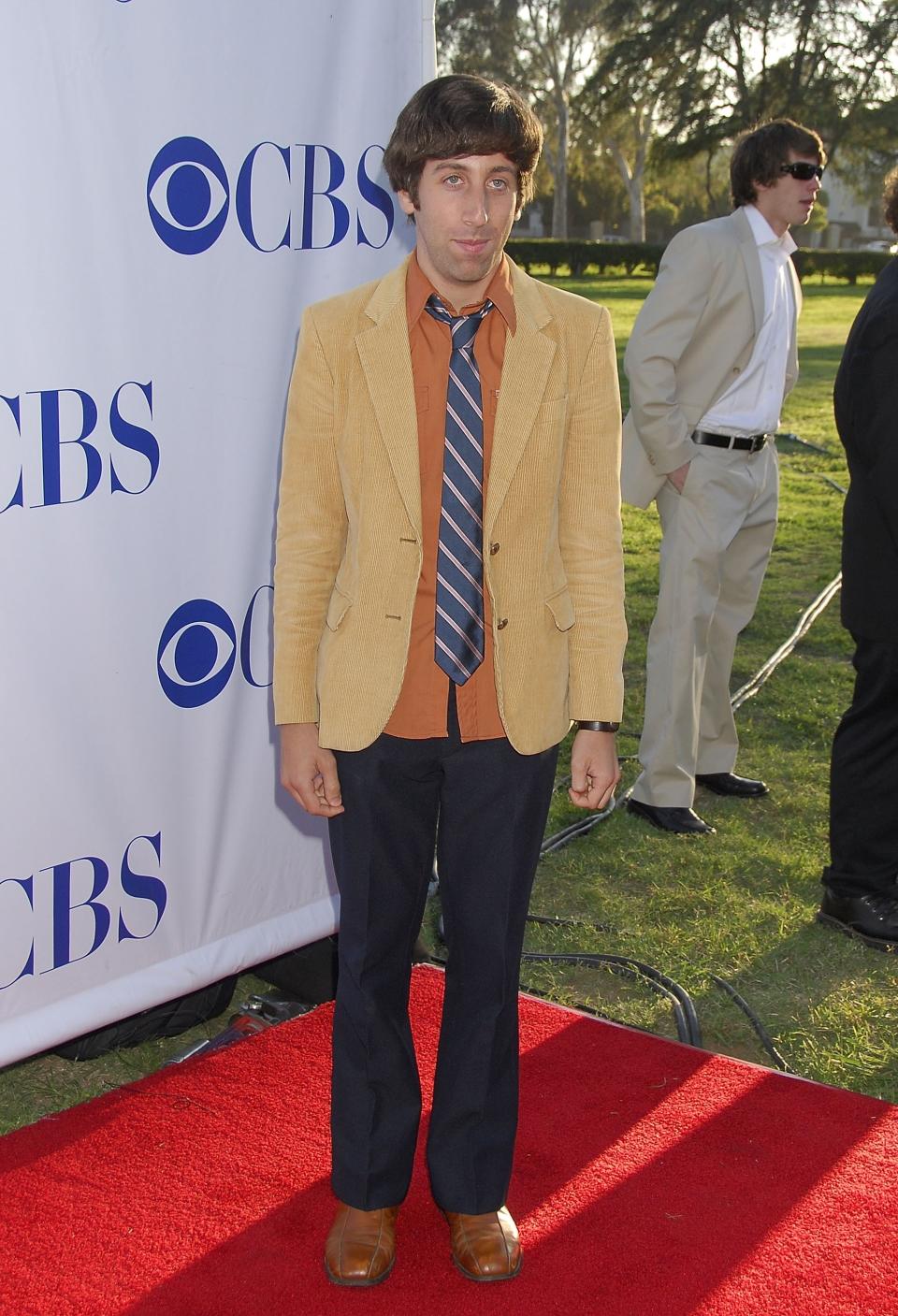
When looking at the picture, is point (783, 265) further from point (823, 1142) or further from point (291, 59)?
point (823, 1142)

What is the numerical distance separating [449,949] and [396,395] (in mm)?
982

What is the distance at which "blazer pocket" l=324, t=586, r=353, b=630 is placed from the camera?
7.78 feet

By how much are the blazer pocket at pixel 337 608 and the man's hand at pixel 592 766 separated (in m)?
0.46

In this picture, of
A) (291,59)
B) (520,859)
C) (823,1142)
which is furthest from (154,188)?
(823,1142)

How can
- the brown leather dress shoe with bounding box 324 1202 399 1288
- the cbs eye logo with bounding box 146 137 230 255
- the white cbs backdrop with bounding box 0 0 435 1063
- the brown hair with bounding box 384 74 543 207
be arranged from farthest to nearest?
1. the cbs eye logo with bounding box 146 137 230 255
2. the white cbs backdrop with bounding box 0 0 435 1063
3. the brown leather dress shoe with bounding box 324 1202 399 1288
4. the brown hair with bounding box 384 74 543 207

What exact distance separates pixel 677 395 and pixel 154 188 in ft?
7.40

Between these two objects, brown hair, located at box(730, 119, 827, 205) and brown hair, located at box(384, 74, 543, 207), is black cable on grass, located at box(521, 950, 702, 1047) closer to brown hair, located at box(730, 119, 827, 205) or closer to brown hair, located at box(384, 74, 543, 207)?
brown hair, located at box(384, 74, 543, 207)

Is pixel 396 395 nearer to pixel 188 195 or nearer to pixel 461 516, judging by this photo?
pixel 461 516

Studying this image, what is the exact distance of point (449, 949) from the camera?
254 cm

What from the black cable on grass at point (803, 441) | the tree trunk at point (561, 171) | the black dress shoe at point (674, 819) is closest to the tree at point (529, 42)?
the tree trunk at point (561, 171)

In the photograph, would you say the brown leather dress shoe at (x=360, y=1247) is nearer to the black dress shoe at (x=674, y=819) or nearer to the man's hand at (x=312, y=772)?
the man's hand at (x=312, y=772)

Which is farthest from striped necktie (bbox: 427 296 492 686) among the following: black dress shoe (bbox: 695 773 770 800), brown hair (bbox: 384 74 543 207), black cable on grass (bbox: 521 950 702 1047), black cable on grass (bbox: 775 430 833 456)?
black cable on grass (bbox: 775 430 833 456)

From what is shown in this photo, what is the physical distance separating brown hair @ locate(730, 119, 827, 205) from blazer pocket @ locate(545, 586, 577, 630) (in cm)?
282

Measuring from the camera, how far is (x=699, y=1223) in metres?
2.79
